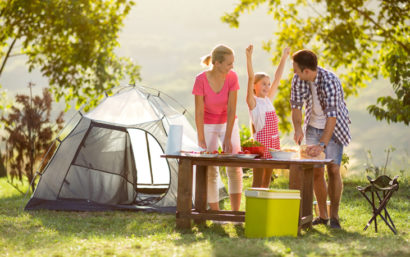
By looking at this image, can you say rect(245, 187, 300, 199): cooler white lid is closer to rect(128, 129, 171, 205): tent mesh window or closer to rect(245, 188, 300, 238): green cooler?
rect(245, 188, 300, 238): green cooler

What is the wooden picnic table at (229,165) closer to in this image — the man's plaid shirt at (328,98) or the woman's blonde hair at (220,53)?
the man's plaid shirt at (328,98)

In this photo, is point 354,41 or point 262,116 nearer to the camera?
point 262,116

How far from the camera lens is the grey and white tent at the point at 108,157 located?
702 cm

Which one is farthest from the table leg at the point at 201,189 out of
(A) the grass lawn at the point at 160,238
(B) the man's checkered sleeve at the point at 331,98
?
(B) the man's checkered sleeve at the point at 331,98

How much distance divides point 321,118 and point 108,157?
133 inches

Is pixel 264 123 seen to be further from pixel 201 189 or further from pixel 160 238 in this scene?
pixel 160 238

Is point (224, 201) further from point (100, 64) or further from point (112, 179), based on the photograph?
point (100, 64)

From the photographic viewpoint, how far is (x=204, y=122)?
5.27 metres

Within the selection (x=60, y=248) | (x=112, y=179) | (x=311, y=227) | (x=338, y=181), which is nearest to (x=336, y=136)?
(x=338, y=181)

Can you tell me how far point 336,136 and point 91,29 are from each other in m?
7.58

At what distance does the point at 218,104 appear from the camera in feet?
17.0

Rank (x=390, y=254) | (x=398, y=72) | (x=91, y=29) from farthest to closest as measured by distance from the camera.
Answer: (x=91, y=29), (x=398, y=72), (x=390, y=254)

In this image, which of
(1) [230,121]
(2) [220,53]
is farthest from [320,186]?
(2) [220,53]

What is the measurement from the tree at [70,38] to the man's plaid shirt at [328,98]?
6928mm
